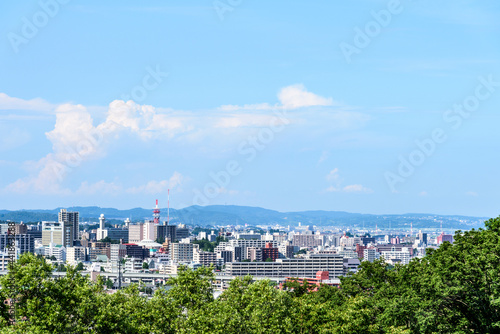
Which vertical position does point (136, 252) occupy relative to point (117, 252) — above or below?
below

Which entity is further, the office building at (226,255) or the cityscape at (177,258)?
the office building at (226,255)

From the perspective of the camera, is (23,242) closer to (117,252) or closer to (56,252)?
(56,252)

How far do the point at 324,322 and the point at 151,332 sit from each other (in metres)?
7.20

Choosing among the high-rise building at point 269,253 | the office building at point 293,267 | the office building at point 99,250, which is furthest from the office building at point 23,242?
the office building at point 293,267

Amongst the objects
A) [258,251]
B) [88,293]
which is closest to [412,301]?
[88,293]

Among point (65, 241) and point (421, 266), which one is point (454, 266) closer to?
point (421, 266)

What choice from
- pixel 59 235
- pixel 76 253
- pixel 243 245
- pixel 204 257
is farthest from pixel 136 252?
pixel 59 235

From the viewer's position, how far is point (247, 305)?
81.3 feet

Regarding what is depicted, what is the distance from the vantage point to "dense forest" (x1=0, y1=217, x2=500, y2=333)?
20967mm

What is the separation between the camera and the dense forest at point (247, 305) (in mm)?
20967

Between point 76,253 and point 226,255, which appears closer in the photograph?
point 226,255

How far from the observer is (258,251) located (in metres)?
156

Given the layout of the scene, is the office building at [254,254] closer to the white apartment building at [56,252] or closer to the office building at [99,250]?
the office building at [99,250]

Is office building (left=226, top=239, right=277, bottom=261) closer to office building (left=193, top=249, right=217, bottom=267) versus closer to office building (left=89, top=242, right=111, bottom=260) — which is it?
office building (left=193, top=249, right=217, bottom=267)
